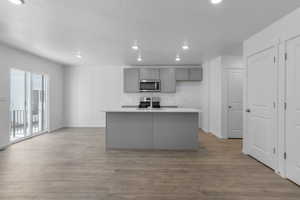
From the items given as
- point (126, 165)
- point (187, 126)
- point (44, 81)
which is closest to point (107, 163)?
point (126, 165)

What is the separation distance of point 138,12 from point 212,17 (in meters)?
1.16

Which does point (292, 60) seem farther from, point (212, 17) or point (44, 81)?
point (44, 81)

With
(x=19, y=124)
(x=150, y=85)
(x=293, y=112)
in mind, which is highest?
(x=150, y=85)

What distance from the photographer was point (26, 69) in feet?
17.8

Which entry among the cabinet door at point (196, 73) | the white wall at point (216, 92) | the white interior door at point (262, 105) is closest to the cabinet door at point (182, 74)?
the cabinet door at point (196, 73)

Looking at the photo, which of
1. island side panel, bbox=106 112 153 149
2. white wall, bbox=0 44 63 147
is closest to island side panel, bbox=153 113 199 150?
island side panel, bbox=106 112 153 149

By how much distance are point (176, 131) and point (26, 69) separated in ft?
14.7

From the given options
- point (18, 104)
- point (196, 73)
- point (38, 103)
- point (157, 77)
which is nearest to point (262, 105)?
point (196, 73)

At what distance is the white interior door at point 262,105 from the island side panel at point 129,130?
216 centimetres

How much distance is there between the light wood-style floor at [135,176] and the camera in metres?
2.40

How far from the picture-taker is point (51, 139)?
5531 mm

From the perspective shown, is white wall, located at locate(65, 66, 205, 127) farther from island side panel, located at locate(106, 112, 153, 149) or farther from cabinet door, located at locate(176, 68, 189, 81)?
island side panel, located at locate(106, 112, 153, 149)

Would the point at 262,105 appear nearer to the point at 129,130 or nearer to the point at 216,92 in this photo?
the point at 216,92

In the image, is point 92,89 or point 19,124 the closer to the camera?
point 19,124
